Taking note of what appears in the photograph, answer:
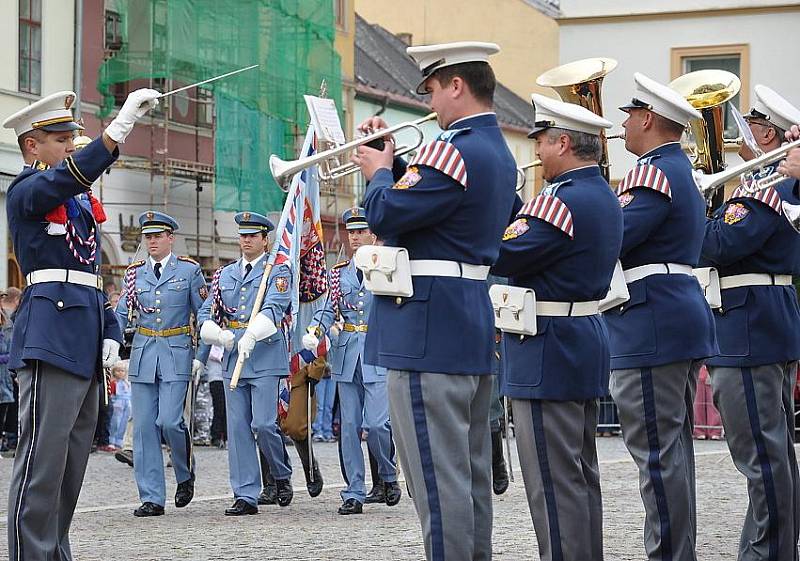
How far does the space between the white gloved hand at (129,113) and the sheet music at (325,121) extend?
74 centimetres

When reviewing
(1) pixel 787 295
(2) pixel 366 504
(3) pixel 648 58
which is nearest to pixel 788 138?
(1) pixel 787 295

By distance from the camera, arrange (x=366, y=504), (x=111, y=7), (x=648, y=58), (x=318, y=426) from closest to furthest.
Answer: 1. (x=366, y=504)
2. (x=318, y=426)
3. (x=111, y=7)
4. (x=648, y=58)

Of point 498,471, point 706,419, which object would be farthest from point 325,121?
point 706,419

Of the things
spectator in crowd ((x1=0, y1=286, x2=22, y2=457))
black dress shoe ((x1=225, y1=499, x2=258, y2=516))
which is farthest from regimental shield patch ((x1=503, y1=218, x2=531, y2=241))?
spectator in crowd ((x1=0, y1=286, x2=22, y2=457))

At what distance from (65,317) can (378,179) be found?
6.28ft

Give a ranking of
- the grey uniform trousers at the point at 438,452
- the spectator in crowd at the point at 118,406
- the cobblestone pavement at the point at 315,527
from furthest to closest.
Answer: the spectator in crowd at the point at 118,406, the cobblestone pavement at the point at 315,527, the grey uniform trousers at the point at 438,452

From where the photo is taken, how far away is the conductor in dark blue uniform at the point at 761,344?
808cm

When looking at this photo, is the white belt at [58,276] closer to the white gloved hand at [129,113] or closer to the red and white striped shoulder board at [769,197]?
the white gloved hand at [129,113]

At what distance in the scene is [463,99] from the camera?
671 centimetres

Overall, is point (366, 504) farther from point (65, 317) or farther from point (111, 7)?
point (111, 7)

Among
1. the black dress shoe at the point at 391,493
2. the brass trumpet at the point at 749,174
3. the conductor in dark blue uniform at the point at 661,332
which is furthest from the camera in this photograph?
the black dress shoe at the point at 391,493

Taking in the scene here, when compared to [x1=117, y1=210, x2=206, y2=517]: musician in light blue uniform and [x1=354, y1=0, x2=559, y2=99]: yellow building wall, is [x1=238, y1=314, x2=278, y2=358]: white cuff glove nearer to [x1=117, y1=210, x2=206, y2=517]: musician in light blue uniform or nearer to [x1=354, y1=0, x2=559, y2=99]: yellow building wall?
[x1=117, y1=210, x2=206, y2=517]: musician in light blue uniform

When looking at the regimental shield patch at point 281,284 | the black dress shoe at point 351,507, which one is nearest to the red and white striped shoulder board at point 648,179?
the black dress shoe at point 351,507

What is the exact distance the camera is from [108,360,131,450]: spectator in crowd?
62.0 ft
